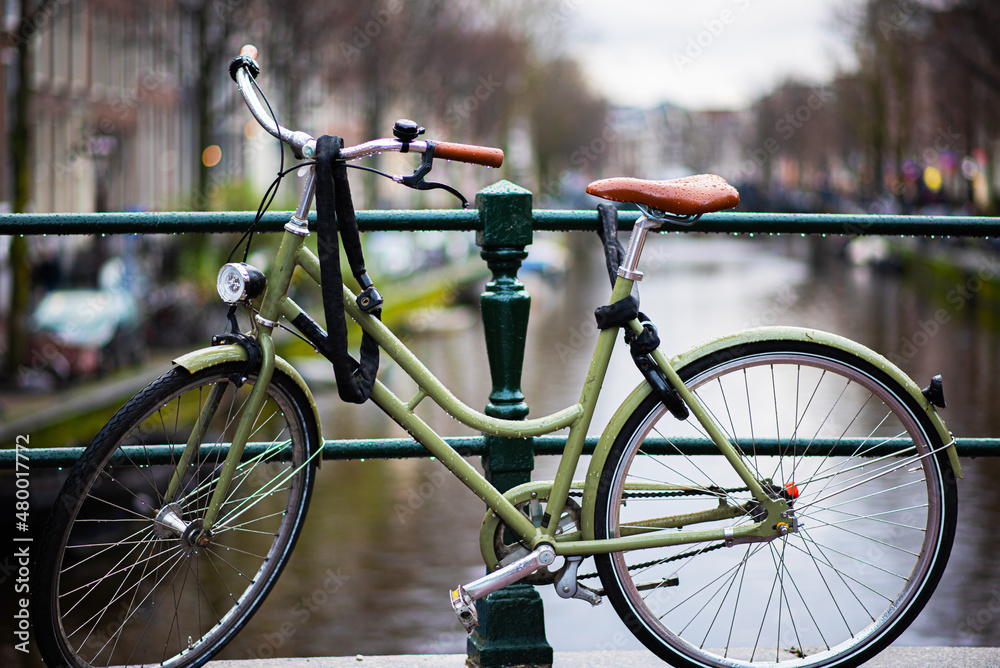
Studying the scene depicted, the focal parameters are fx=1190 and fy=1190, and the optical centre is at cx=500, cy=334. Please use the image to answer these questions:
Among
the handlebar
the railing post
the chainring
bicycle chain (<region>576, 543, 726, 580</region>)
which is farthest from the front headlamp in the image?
bicycle chain (<region>576, 543, 726, 580</region>)

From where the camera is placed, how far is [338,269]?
2221 mm

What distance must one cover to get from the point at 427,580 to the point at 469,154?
627cm

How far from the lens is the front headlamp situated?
221cm

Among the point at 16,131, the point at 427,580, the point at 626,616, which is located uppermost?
the point at 16,131

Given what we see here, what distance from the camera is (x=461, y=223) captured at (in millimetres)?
2684

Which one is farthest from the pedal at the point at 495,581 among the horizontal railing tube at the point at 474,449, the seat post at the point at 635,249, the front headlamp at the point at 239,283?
the front headlamp at the point at 239,283

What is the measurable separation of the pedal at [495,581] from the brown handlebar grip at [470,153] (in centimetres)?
78

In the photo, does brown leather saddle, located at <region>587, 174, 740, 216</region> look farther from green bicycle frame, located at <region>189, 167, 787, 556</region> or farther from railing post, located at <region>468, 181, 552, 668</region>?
railing post, located at <region>468, 181, 552, 668</region>

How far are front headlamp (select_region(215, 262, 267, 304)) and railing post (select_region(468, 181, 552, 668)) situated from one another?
0.58 meters

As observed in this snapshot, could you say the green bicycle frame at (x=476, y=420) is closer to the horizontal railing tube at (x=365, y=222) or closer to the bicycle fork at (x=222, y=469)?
the bicycle fork at (x=222, y=469)

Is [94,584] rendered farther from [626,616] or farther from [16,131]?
[16,131]

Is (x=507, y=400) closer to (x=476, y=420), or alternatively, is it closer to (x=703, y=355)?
(x=476, y=420)

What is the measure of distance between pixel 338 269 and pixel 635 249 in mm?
596

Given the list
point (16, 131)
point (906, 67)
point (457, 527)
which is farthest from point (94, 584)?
point (906, 67)
